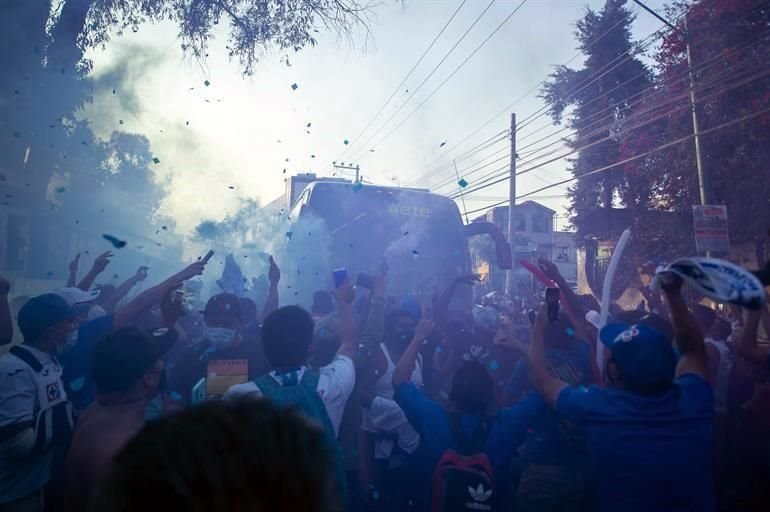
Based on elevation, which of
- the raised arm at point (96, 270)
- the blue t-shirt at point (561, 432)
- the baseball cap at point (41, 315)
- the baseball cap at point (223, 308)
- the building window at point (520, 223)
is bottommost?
the blue t-shirt at point (561, 432)

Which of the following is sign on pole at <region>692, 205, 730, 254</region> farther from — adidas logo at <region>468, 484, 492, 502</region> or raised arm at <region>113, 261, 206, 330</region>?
raised arm at <region>113, 261, 206, 330</region>

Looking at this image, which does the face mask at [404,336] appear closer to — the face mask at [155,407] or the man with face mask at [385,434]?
the man with face mask at [385,434]

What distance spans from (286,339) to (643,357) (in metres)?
1.83

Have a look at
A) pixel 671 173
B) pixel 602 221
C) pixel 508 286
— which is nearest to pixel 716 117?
pixel 671 173

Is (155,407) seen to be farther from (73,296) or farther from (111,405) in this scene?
(73,296)

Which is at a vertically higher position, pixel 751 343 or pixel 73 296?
pixel 73 296

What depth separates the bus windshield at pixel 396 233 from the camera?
28.3ft

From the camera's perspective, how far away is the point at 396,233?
8.83 m

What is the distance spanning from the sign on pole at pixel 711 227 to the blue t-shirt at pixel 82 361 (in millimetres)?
9014

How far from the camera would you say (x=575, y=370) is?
3422 mm

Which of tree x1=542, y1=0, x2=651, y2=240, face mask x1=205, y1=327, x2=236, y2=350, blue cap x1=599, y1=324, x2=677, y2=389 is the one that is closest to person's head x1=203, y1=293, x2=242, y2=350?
face mask x1=205, y1=327, x2=236, y2=350

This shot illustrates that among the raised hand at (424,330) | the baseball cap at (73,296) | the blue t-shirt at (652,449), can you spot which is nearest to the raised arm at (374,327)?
the raised hand at (424,330)

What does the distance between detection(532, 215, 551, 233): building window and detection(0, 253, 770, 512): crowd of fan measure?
54.8 m

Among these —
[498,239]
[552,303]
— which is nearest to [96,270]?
[552,303]
